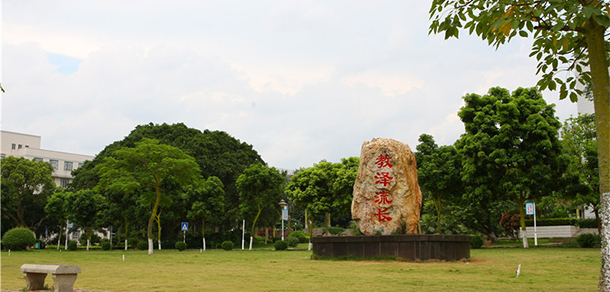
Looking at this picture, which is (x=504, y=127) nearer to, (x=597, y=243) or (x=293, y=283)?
(x=597, y=243)

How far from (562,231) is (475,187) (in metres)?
13.4

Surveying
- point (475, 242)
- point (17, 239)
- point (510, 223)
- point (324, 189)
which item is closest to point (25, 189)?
point (17, 239)

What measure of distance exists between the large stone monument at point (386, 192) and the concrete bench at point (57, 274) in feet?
37.3

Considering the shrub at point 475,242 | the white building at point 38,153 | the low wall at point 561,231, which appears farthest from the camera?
the white building at point 38,153

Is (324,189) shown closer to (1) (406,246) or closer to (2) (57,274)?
(1) (406,246)

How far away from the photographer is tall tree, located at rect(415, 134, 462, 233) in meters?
27.8

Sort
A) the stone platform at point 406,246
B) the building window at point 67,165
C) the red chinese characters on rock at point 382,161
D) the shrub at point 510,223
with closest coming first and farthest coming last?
→ the stone platform at point 406,246, the red chinese characters on rock at point 382,161, the shrub at point 510,223, the building window at point 67,165

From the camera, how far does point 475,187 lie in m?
26.3

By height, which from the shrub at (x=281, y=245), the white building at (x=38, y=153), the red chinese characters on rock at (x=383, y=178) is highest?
the white building at (x=38, y=153)

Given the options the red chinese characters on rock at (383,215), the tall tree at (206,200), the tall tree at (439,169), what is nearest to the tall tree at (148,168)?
the tall tree at (206,200)

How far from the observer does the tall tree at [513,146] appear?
24.2 metres

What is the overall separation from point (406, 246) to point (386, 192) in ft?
7.01

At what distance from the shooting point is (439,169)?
28031 millimetres

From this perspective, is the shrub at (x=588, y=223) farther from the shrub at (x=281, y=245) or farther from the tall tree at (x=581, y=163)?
the shrub at (x=281, y=245)
